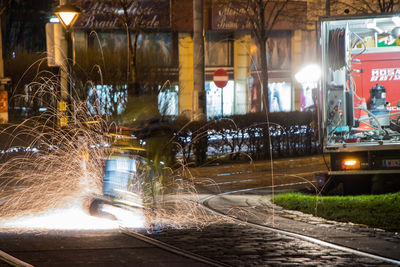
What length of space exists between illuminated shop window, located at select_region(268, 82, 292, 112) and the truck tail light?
25.2 metres

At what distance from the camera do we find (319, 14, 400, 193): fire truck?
13.6 m

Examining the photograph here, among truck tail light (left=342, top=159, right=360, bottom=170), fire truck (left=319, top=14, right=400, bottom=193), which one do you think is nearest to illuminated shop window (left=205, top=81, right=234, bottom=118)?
fire truck (left=319, top=14, right=400, bottom=193)

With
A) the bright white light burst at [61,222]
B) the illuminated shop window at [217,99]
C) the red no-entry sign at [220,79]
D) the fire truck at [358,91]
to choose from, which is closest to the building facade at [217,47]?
the illuminated shop window at [217,99]

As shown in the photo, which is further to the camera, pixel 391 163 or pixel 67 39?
pixel 67 39

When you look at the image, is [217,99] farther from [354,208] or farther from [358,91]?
[354,208]

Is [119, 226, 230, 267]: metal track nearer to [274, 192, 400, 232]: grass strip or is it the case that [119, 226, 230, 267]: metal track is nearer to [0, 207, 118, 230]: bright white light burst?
[0, 207, 118, 230]: bright white light burst

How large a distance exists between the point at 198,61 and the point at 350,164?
8.41 m

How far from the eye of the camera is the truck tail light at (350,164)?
13453 mm

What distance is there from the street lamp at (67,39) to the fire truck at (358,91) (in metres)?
5.95

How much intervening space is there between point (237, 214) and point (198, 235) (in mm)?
2137

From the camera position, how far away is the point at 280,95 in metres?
39.0

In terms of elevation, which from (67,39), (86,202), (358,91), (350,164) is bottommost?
(86,202)

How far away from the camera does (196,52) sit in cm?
2077

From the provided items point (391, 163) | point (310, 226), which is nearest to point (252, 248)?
point (310, 226)
